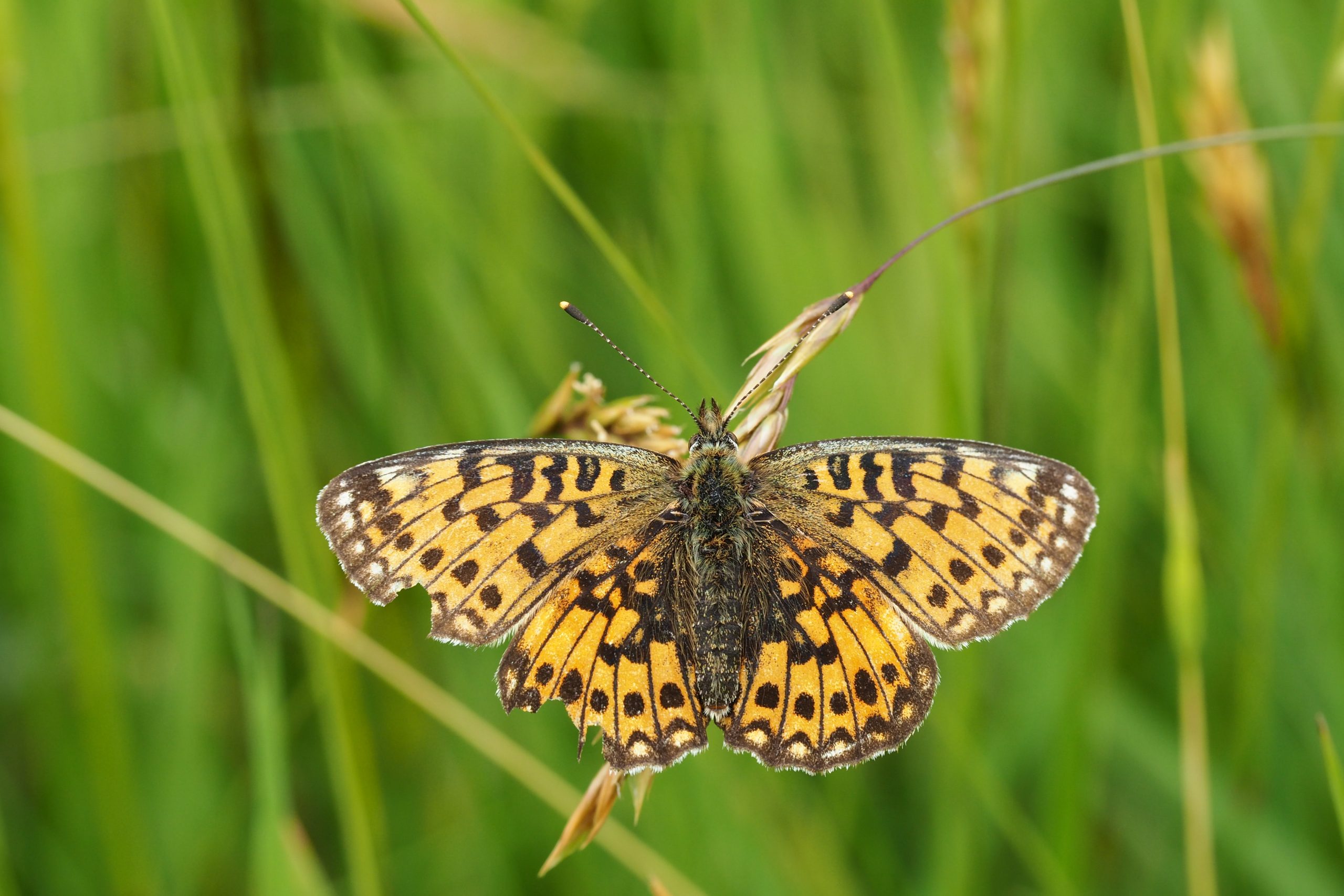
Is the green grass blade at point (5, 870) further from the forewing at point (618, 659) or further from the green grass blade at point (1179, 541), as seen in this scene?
the green grass blade at point (1179, 541)

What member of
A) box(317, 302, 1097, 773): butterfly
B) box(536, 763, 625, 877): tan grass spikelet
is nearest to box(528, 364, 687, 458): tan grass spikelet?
box(317, 302, 1097, 773): butterfly

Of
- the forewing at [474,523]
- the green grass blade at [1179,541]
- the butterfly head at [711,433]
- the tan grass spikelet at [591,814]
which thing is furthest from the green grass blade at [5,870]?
the green grass blade at [1179,541]

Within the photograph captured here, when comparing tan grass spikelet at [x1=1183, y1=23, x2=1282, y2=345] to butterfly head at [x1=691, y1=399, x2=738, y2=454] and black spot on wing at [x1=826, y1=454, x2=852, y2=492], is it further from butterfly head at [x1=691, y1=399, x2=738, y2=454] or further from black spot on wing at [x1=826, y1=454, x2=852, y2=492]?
butterfly head at [x1=691, y1=399, x2=738, y2=454]

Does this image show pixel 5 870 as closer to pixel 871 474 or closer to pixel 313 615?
pixel 313 615

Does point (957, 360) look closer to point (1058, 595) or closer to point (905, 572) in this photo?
point (905, 572)

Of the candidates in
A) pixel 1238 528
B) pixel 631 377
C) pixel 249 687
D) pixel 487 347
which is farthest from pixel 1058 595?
pixel 249 687
